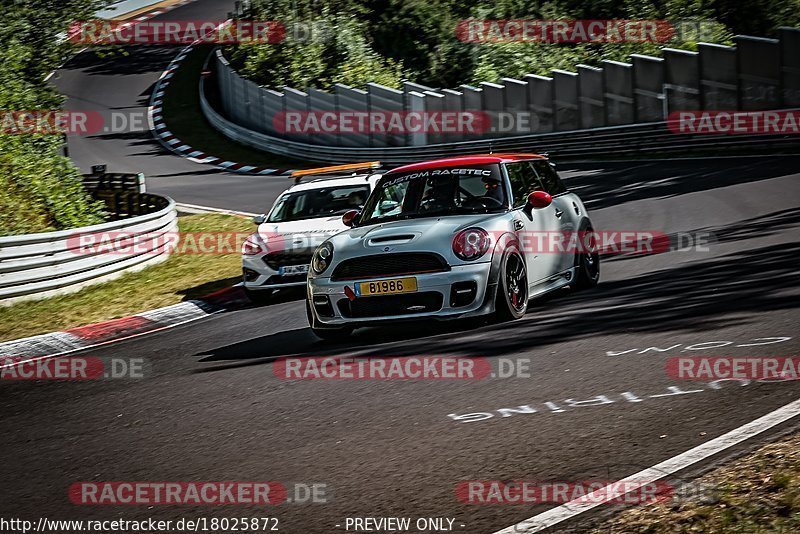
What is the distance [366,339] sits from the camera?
29.2 ft

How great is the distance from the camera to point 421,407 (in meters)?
6.30

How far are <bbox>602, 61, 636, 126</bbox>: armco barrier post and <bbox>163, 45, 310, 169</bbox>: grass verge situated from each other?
10100 millimetres

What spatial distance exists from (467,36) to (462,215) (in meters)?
34.0

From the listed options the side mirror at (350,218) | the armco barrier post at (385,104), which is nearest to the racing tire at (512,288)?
the side mirror at (350,218)

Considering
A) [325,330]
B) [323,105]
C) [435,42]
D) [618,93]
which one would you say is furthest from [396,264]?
[435,42]

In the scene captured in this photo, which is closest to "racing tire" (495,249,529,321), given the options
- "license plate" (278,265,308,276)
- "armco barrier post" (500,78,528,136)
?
"license plate" (278,265,308,276)

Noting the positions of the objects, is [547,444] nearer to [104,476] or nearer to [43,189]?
[104,476]

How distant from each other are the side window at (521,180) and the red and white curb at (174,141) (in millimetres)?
21336

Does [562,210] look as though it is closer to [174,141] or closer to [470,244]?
[470,244]

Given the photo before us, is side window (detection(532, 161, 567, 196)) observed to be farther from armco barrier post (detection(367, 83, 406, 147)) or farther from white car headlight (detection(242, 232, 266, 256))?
armco barrier post (detection(367, 83, 406, 147))

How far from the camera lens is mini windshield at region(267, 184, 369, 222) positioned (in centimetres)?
1325

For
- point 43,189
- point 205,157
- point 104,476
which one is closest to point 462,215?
point 104,476

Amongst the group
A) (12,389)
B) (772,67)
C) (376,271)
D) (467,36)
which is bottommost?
(12,389)

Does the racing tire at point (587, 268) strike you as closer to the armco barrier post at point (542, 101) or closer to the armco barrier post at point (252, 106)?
the armco barrier post at point (542, 101)
